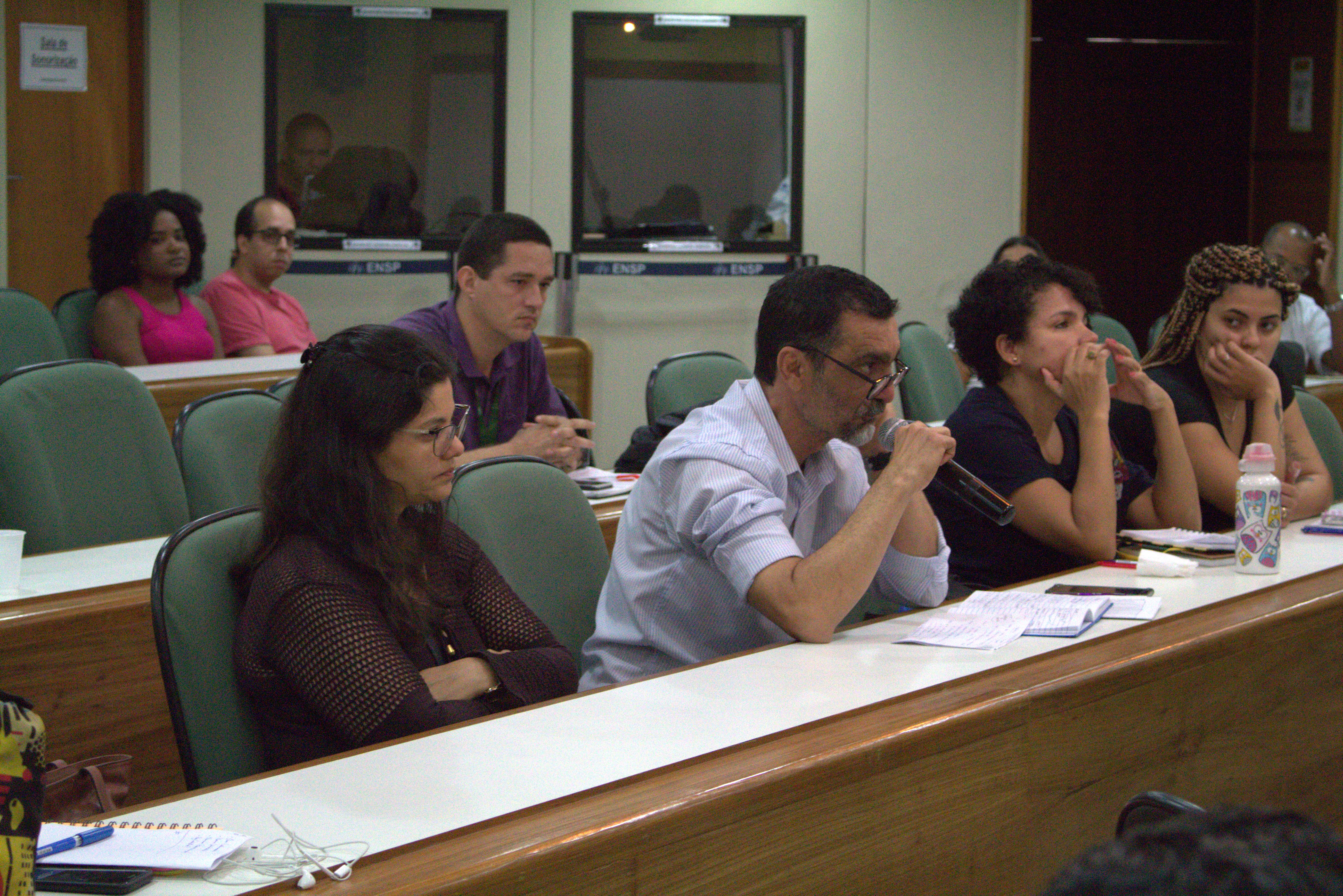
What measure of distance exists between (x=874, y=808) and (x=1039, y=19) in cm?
701

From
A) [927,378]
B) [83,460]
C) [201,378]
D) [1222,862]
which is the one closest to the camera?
[1222,862]

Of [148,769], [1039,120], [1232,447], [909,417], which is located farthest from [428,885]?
[1039,120]

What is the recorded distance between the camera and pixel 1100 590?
2156 mm

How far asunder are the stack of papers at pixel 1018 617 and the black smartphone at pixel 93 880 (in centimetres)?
108

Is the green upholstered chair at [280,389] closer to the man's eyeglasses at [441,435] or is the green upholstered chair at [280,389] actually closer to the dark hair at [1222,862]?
the man's eyeglasses at [441,435]

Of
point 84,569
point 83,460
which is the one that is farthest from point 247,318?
point 84,569

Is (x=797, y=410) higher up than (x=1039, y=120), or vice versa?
(x=1039, y=120)

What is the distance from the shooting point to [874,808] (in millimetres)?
1440

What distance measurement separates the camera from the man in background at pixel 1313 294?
5957mm

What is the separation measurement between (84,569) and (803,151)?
4.66m

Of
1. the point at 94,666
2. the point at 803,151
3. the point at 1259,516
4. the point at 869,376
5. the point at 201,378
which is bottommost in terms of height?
the point at 94,666

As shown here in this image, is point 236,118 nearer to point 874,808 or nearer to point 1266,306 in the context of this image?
point 1266,306

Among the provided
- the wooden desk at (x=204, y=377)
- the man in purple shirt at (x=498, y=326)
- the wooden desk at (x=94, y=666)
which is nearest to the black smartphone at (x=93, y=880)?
the wooden desk at (x=94, y=666)

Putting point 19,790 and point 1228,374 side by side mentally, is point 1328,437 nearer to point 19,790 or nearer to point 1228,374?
point 1228,374
